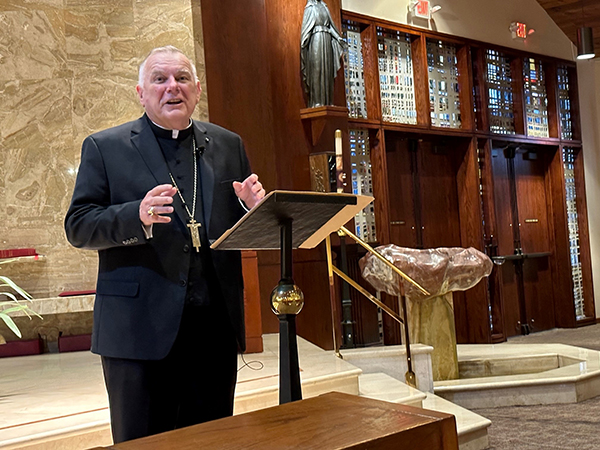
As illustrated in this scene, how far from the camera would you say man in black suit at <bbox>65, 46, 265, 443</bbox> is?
1832 mm

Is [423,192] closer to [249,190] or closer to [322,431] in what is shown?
[249,190]

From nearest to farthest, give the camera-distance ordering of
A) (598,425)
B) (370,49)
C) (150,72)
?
(150,72)
(598,425)
(370,49)

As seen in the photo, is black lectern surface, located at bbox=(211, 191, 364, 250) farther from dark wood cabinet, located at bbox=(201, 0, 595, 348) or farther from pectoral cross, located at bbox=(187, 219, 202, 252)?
dark wood cabinet, located at bbox=(201, 0, 595, 348)

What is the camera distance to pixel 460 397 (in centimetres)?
484

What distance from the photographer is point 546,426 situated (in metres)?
4.18

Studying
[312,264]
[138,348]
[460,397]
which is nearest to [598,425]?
[460,397]

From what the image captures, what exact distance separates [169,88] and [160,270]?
1.60 feet

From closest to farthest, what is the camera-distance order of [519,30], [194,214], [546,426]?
1. [194,214]
2. [546,426]
3. [519,30]

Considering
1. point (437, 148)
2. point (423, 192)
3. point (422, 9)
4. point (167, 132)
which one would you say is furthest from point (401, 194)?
point (167, 132)

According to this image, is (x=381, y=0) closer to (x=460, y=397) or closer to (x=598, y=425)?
(x=460, y=397)

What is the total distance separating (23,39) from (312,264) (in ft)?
9.66

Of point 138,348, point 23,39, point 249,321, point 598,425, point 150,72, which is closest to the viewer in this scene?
point 138,348

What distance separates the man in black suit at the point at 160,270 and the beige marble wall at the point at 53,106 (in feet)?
12.7

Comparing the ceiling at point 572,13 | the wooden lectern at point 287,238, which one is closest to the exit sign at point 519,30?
the ceiling at point 572,13
